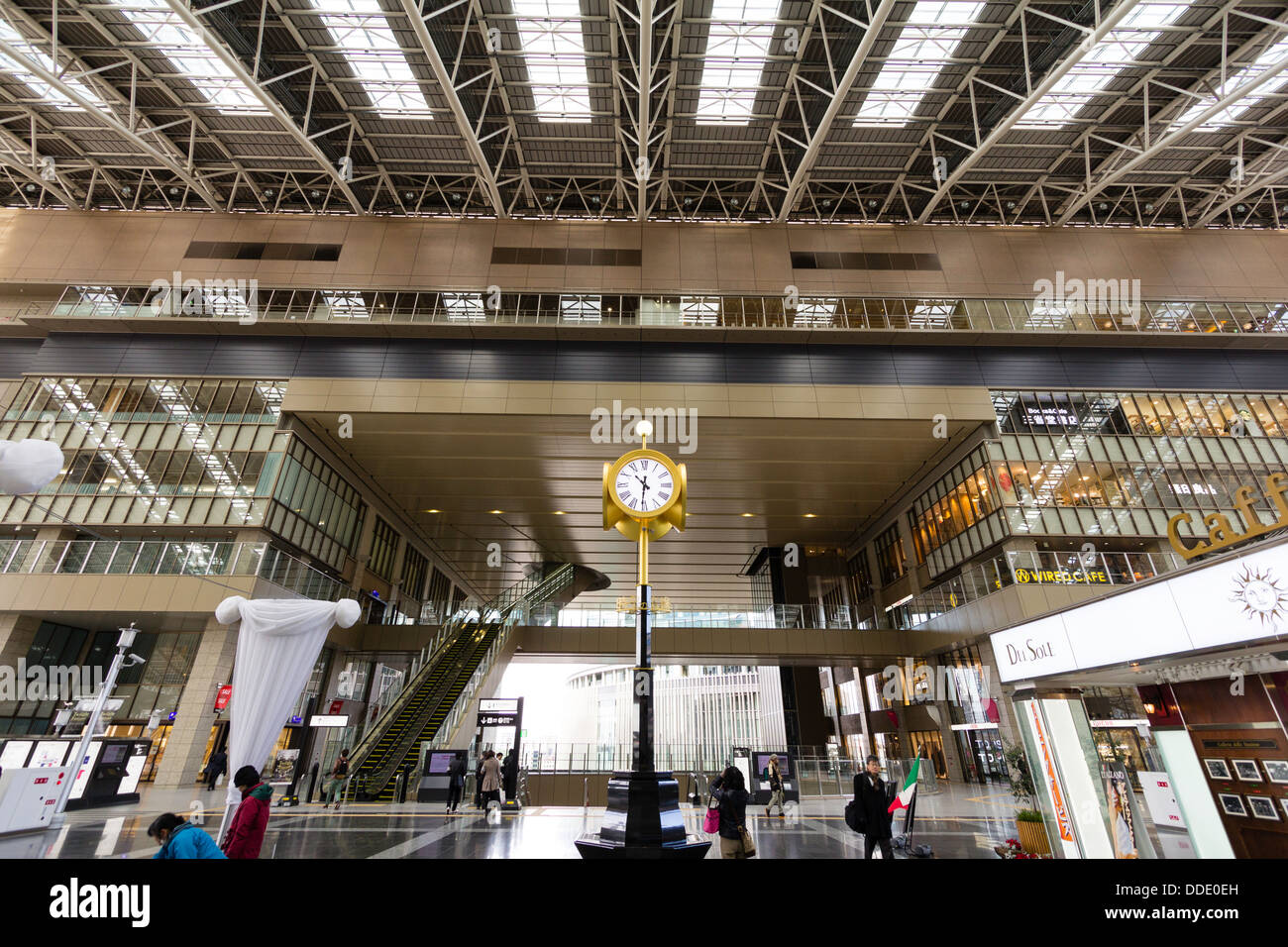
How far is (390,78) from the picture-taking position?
20641 mm

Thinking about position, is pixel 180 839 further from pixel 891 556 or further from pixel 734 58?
pixel 891 556

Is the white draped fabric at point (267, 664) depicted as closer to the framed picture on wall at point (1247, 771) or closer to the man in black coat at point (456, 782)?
the man in black coat at point (456, 782)

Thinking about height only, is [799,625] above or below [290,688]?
above

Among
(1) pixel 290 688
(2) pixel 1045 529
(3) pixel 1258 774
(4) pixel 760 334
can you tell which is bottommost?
(3) pixel 1258 774

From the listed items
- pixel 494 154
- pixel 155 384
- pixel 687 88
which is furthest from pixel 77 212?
pixel 687 88

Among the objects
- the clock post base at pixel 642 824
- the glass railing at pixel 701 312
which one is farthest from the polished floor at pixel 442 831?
the glass railing at pixel 701 312

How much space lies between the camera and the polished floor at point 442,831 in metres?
9.05

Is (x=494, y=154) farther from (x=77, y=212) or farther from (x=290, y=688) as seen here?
(x=290, y=688)

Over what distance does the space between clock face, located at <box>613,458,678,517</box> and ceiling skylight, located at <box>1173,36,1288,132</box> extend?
24.1 m

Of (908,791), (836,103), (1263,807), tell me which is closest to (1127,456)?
(836,103)

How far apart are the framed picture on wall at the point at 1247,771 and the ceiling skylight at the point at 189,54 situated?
2823cm

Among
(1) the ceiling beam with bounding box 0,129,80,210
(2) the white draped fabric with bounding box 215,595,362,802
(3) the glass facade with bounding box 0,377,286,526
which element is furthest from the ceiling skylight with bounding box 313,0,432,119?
(2) the white draped fabric with bounding box 215,595,362,802

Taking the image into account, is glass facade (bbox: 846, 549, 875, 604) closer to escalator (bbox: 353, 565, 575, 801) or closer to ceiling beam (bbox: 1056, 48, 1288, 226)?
escalator (bbox: 353, 565, 575, 801)

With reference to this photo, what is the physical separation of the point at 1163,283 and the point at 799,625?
22.1 m
